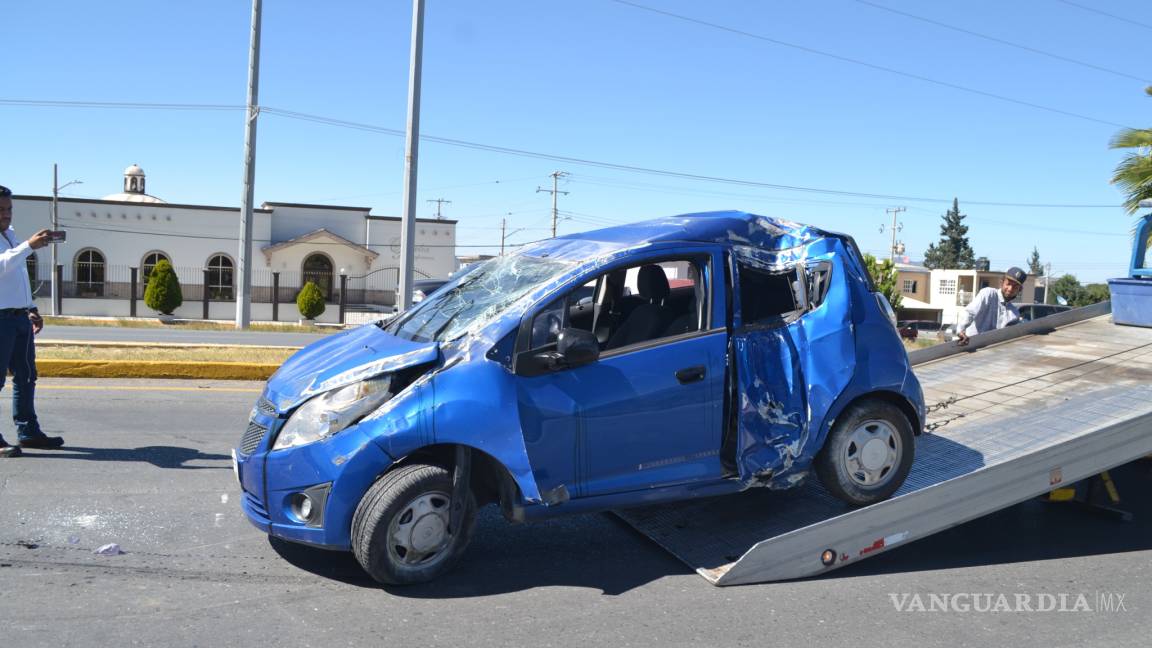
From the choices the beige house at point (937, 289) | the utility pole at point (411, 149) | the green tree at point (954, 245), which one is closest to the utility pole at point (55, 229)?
the utility pole at point (411, 149)

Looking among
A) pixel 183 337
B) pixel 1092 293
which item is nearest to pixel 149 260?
pixel 183 337

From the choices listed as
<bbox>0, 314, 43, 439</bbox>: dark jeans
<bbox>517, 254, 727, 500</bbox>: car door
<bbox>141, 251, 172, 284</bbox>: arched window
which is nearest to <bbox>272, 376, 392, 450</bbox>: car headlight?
<bbox>517, 254, 727, 500</bbox>: car door

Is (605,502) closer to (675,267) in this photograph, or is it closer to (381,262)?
(675,267)

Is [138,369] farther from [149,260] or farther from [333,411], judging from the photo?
[149,260]

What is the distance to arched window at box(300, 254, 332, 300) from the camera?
156ft

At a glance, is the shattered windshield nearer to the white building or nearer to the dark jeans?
the dark jeans

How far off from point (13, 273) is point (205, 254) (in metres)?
43.0

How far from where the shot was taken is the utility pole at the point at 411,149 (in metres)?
17.5

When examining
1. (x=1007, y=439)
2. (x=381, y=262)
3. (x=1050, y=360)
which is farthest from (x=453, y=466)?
(x=381, y=262)

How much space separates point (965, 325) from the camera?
9305mm

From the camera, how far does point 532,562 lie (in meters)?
5.02

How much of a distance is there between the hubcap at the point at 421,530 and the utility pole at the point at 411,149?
1325 centimetres

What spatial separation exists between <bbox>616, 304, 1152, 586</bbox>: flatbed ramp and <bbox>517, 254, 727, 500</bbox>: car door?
557mm

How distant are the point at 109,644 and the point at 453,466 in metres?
1.68
